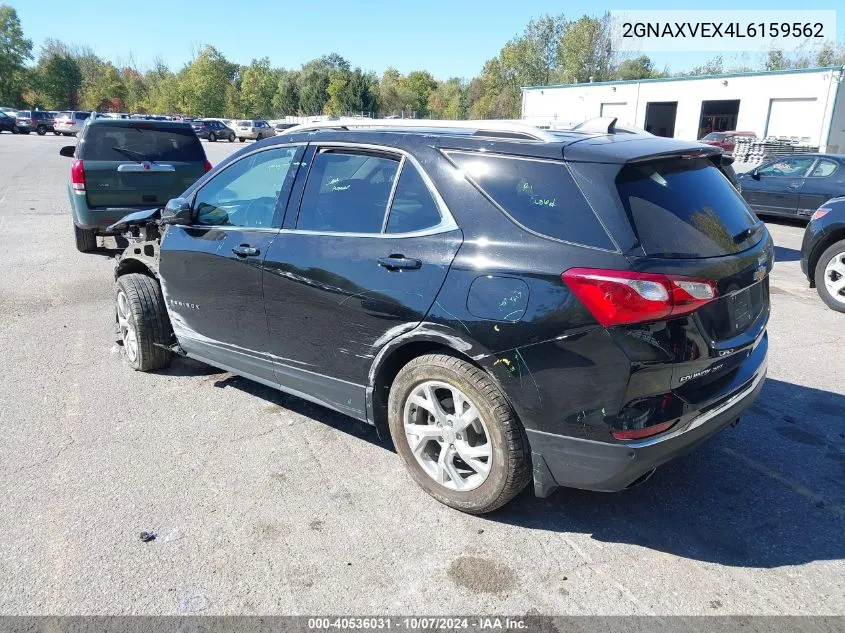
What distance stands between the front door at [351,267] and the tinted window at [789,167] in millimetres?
11383

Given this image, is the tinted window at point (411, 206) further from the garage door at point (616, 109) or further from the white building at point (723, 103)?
the garage door at point (616, 109)

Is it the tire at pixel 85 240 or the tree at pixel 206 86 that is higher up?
the tree at pixel 206 86

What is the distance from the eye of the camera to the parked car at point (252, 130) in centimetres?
4931

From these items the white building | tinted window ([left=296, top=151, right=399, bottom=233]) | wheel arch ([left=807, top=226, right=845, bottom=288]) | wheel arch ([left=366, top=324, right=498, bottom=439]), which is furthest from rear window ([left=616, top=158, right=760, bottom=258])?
the white building

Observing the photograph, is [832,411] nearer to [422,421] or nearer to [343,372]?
[422,421]

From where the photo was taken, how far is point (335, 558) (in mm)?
2867

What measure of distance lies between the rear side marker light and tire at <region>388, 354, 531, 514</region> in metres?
0.44

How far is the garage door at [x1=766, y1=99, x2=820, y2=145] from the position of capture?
124 ft

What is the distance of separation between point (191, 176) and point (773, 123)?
41866 mm

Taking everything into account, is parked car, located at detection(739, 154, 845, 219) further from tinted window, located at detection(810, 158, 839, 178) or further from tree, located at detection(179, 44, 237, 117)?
tree, located at detection(179, 44, 237, 117)

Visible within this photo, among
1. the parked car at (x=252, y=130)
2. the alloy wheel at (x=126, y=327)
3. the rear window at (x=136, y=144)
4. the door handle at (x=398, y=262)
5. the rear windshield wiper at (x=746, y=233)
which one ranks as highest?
the rear window at (x=136, y=144)

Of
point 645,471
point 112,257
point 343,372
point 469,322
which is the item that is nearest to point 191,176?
point 112,257

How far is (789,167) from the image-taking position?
1225cm

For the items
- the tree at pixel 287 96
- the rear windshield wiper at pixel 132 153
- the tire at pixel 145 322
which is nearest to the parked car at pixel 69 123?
the tree at pixel 287 96
